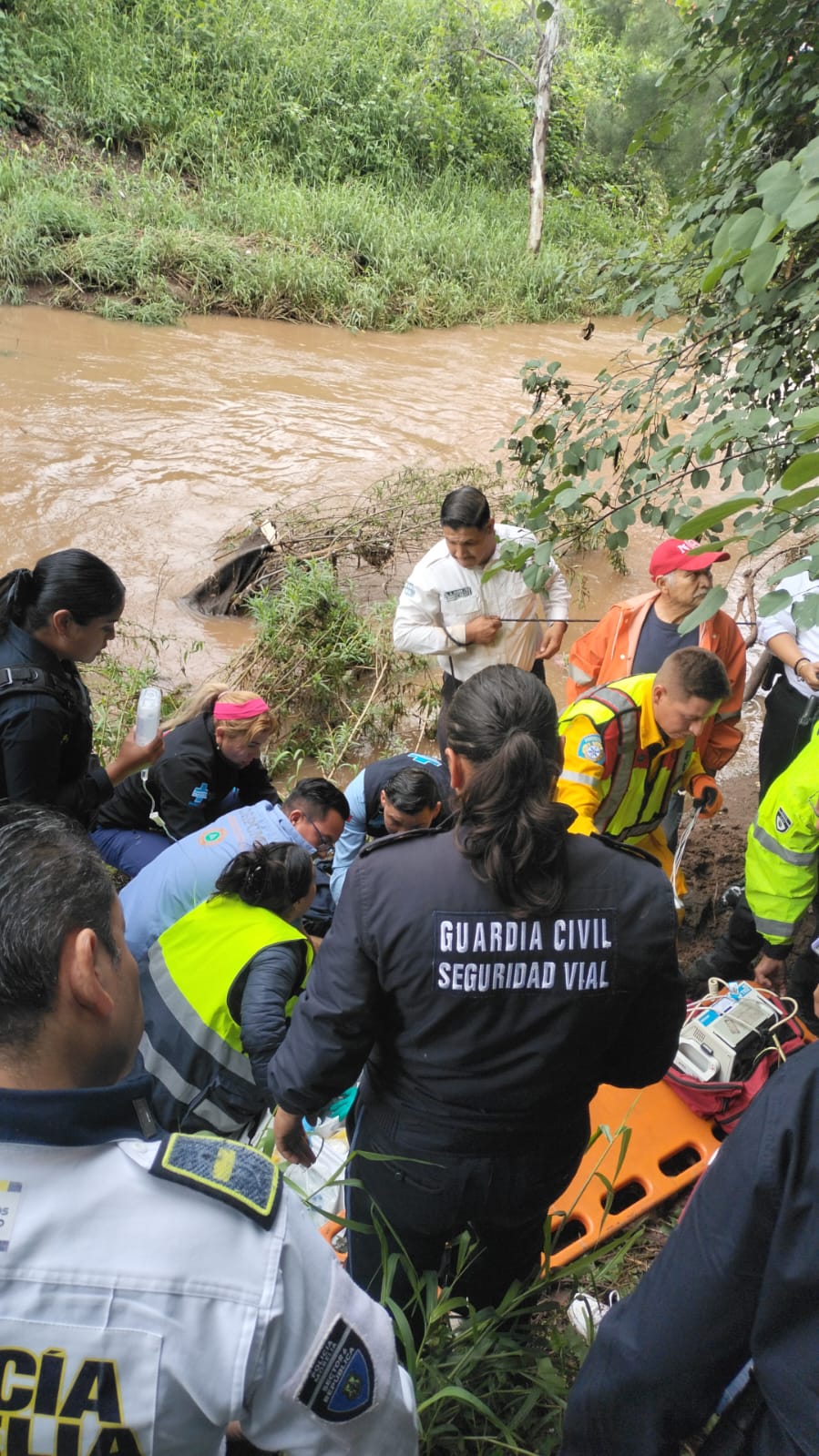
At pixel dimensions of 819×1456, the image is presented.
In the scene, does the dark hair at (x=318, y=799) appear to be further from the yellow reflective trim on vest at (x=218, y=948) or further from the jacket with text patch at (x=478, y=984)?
the jacket with text patch at (x=478, y=984)

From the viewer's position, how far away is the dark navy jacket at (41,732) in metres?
2.30

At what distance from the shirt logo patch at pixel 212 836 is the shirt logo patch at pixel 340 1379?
1.69 m

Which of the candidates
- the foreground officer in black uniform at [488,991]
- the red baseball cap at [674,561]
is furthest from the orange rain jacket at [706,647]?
the foreground officer in black uniform at [488,991]

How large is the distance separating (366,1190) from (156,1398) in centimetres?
96

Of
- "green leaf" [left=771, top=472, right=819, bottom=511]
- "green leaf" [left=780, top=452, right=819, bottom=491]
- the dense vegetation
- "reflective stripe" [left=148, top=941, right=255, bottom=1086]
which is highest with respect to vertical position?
the dense vegetation

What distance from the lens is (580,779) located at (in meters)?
2.60

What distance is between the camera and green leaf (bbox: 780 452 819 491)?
2.66 ft

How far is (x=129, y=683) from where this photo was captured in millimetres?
4930

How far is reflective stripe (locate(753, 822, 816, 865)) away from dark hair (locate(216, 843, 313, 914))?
1423 millimetres

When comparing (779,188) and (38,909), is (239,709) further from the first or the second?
(779,188)

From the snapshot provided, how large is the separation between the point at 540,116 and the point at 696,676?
52.2 ft

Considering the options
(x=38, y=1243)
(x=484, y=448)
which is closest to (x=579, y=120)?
(x=484, y=448)

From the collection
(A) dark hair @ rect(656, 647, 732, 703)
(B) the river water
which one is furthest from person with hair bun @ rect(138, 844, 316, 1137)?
(B) the river water

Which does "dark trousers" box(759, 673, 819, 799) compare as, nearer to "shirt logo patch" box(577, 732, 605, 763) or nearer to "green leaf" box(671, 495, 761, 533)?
"shirt logo patch" box(577, 732, 605, 763)
